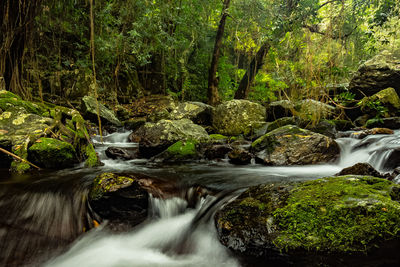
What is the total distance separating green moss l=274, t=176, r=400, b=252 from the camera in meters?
1.79

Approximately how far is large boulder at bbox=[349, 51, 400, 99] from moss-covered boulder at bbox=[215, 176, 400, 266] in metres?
8.49

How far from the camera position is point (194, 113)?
970 cm

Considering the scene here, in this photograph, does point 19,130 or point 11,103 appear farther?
point 11,103

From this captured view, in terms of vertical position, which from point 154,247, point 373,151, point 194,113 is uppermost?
point 194,113

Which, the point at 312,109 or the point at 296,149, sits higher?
the point at 312,109

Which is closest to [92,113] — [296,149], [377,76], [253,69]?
[296,149]

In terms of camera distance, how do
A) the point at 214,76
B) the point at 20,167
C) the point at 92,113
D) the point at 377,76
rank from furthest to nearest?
the point at 214,76, the point at 377,76, the point at 92,113, the point at 20,167

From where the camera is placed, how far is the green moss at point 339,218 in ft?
5.88

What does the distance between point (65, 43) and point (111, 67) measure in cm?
212

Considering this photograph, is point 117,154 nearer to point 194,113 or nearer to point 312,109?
point 194,113

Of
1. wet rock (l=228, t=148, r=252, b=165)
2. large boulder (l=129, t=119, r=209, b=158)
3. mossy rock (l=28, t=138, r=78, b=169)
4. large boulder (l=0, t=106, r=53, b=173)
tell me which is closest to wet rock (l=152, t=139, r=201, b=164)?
→ large boulder (l=129, t=119, r=209, b=158)

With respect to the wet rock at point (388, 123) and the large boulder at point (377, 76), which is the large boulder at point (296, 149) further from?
the large boulder at point (377, 76)

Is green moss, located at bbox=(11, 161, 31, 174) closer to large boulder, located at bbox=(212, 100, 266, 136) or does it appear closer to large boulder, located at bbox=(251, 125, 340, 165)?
large boulder, located at bbox=(251, 125, 340, 165)

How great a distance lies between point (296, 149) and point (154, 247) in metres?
3.84
